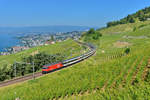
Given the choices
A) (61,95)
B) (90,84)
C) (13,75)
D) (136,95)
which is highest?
(136,95)

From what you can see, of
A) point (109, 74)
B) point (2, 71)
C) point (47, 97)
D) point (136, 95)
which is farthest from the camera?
point (2, 71)

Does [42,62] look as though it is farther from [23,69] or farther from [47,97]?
[47,97]

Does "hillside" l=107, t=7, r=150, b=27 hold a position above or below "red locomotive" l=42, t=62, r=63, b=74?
above

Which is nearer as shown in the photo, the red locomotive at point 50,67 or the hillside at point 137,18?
the red locomotive at point 50,67

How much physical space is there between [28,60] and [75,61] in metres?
17.8

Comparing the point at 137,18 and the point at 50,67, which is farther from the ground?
the point at 137,18

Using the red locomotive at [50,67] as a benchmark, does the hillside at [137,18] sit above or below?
above

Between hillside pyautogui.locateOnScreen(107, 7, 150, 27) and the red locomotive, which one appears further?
hillside pyautogui.locateOnScreen(107, 7, 150, 27)

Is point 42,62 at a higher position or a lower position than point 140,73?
lower

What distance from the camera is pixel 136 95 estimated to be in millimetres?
12625

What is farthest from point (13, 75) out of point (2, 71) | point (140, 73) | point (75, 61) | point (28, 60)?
point (140, 73)

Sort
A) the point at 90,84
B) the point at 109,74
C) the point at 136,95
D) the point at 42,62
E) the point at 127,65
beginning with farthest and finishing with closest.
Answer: the point at 42,62
the point at 127,65
the point at 109,74
the point at 90,84
the point at 136,95

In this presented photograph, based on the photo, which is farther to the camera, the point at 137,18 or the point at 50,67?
the point at 137,18

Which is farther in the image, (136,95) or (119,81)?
(119,81)
